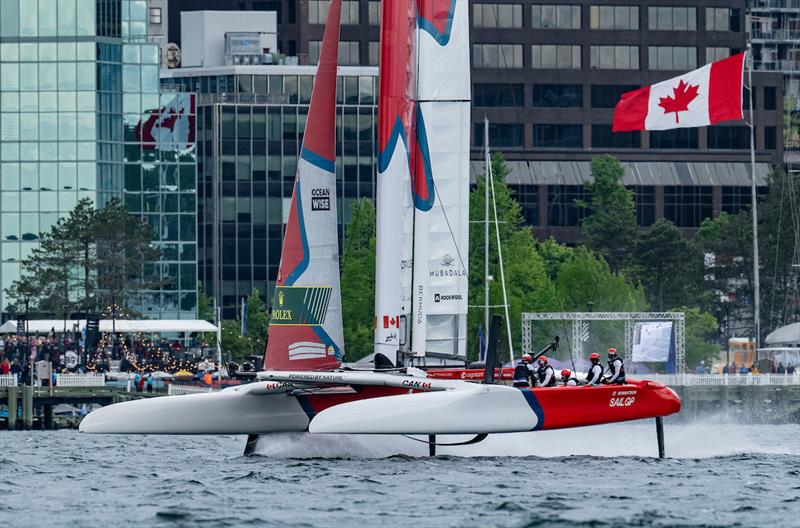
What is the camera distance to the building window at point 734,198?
12756 centimetres

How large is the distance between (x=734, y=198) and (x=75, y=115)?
4923 centimetres

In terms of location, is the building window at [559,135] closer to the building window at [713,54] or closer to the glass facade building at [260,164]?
the building window at [713,54]

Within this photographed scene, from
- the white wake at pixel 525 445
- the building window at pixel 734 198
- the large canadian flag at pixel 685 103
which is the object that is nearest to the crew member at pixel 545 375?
the white wake at pixel 525 445

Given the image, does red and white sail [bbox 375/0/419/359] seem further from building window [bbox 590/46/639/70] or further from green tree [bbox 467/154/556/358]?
building window [bbox 590/46/639/70]

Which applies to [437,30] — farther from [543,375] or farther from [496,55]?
[496,55]

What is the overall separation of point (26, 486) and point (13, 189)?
255 ft

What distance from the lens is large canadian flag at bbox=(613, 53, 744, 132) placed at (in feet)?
205

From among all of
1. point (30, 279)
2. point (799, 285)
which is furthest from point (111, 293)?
point (799, 285)

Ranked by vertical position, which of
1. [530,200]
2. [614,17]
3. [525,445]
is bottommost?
[525,445]

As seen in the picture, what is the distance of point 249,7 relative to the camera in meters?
134

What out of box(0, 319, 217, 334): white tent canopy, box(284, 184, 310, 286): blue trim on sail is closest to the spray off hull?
box(284, 184, 310, 286): blue trim on sail

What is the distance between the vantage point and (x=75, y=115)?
103m

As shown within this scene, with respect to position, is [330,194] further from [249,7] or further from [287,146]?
[249,7]

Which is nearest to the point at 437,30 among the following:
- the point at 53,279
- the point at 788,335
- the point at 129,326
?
the point at 129,326
